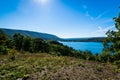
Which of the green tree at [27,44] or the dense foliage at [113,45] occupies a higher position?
the dense foliage at [113,45]

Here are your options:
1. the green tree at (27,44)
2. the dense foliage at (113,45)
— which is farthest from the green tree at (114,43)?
the green tree at (27,44)

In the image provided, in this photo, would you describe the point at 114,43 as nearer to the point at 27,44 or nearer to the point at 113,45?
the point at 113,45

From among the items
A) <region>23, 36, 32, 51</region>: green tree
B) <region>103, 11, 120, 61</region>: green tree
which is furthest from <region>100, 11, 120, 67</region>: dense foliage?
<region>23, 36, 32, 51</region>: green tree

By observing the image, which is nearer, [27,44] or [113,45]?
[113,45]

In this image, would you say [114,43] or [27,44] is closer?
[114,43]

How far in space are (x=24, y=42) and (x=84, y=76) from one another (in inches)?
2063

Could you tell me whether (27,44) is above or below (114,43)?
below

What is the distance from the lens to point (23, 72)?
10.3 meters

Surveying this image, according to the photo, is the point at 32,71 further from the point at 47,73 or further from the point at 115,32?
the point at 115,32

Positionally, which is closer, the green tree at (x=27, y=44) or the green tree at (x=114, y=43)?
the green tree at (x=114, y=43)

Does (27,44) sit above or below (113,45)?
below

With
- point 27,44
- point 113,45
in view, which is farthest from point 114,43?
point 27,44

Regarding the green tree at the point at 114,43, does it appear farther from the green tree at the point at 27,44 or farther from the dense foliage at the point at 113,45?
the green tree at the point at 27,44

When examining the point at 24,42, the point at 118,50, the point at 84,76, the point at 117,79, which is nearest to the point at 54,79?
the point at 84,76
